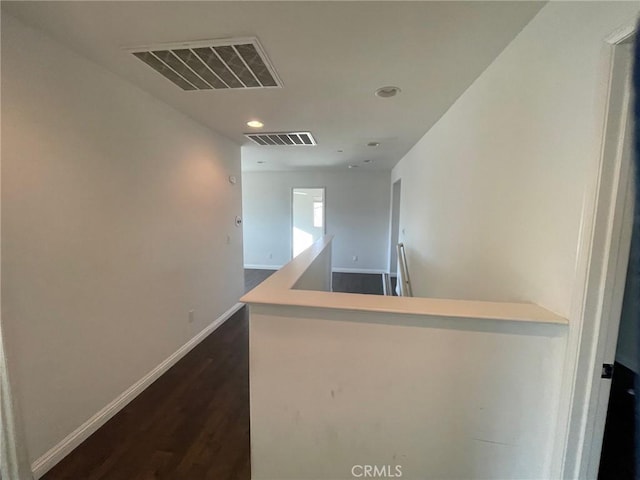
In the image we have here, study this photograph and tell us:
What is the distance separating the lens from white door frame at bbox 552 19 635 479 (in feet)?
2.81

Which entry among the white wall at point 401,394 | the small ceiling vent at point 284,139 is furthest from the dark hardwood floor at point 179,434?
the small ceiling vent at point 284,139

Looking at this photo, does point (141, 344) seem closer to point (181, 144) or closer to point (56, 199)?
point (56, 199)

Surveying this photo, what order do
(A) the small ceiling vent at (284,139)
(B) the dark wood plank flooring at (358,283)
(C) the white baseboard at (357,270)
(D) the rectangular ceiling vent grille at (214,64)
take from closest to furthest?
1. (D) the rectangular ceiling vent grille at (214,64)
2. (A) the small ceiling vent at (284,139)
3. (B) the dark wood plank flooring at (358,283)
4. (C) the white baseboard at (357,270)

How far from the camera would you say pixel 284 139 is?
3.45m

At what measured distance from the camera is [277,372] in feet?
4.22

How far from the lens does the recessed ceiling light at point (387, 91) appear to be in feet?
6.40

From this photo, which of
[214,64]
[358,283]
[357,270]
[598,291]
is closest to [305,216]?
[357,270]

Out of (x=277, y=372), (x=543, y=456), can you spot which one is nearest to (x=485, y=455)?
(x=543, y=456)

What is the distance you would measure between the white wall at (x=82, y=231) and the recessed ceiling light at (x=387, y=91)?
1.82 metres

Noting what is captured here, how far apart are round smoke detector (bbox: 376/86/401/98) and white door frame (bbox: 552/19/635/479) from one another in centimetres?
126

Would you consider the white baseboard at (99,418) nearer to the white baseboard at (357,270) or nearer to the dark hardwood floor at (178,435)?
the dark hardwood floor at (178,435)

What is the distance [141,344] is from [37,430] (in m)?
0.75

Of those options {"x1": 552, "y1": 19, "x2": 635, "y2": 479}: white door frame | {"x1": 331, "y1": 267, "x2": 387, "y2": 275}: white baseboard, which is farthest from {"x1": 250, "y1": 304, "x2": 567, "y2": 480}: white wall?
{"x1": 331, "y1": 267, "x2": 387, "y2": 275}: white baseboard

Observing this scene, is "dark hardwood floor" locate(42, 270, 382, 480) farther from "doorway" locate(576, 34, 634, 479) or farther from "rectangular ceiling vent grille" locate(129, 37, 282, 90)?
"rectangular ceiling vent grille" locate(129, 37, 282, 90)
